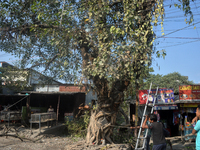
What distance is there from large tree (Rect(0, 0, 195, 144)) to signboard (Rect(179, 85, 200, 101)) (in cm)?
660

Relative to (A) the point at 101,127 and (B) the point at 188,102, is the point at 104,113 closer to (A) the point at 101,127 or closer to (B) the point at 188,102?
(A) the point at 101,127

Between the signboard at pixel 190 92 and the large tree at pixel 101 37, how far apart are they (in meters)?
6.60

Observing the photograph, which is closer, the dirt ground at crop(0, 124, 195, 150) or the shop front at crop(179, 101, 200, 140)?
the dirt ground at crop(0, 124, 195, 150)

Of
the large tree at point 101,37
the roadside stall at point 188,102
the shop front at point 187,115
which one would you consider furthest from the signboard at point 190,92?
the large tree at point 101,37

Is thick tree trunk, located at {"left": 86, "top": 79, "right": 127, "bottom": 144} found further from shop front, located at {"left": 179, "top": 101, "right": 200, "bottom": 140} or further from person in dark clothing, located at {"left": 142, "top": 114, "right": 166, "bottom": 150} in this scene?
shop front, located at {"left": 179, "top": 101, "right": 200, "bottom": 140}

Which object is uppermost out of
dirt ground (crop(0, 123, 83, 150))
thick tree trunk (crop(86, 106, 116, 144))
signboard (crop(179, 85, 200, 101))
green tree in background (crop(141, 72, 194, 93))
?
green tree in background (crop(141, 72, 194, 93))

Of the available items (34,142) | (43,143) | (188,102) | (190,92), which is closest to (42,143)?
(43,143)

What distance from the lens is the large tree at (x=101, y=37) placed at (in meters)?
7.18

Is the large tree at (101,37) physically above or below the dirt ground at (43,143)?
above

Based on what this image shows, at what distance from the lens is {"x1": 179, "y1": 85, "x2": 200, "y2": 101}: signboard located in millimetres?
13133

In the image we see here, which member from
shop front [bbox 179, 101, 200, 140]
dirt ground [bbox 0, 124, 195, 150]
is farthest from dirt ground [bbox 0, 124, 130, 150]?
shop front [bbox 179, 101, 200, 140]

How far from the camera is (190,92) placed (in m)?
13.3

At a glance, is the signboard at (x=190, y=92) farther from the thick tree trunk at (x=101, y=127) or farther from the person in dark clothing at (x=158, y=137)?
the person in dark clothing at (x=158, y=137)

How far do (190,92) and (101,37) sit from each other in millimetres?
8678
